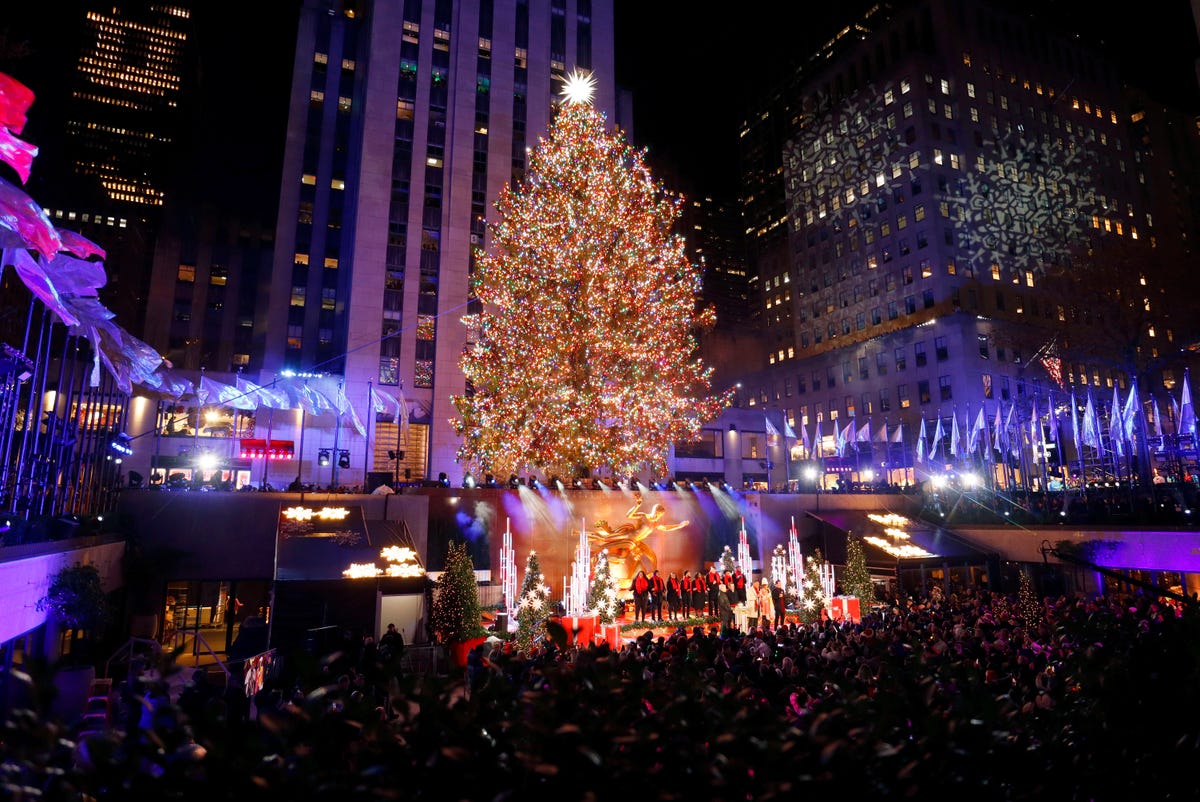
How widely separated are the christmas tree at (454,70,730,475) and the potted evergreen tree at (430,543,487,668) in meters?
11.0

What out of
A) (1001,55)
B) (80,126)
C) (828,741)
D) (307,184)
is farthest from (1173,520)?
(80,126)

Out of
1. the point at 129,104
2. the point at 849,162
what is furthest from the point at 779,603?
the point at 129,104

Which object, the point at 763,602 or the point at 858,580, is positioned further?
the point at 763,602

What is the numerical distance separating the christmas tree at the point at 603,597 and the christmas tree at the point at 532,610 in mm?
1527

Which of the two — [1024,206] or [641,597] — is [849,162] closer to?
[1024,206]

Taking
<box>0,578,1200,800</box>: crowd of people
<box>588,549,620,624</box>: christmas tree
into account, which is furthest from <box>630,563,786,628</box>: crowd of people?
<box>0,578,1200,800</box>: crowd of people

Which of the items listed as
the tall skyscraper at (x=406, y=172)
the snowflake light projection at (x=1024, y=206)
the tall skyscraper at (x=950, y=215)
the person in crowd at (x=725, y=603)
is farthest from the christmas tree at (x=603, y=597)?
the snowflake light projection at (x=1024, y=206)

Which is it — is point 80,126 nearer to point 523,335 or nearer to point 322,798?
point 523,335

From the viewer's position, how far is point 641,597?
2209cm

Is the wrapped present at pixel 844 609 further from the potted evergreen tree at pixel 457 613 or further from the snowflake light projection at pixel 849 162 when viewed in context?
the snowflake light projection at pixel 849 162

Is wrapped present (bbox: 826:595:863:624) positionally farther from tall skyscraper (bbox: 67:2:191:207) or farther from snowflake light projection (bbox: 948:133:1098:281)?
tall skyscraper (bbox: 67:2:191:207)

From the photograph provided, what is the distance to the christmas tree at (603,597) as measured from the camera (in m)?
19.6

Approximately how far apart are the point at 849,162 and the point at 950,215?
46.1 ft

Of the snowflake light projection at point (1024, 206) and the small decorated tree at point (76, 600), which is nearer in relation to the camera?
the small decorated tree at point (76, 600)
